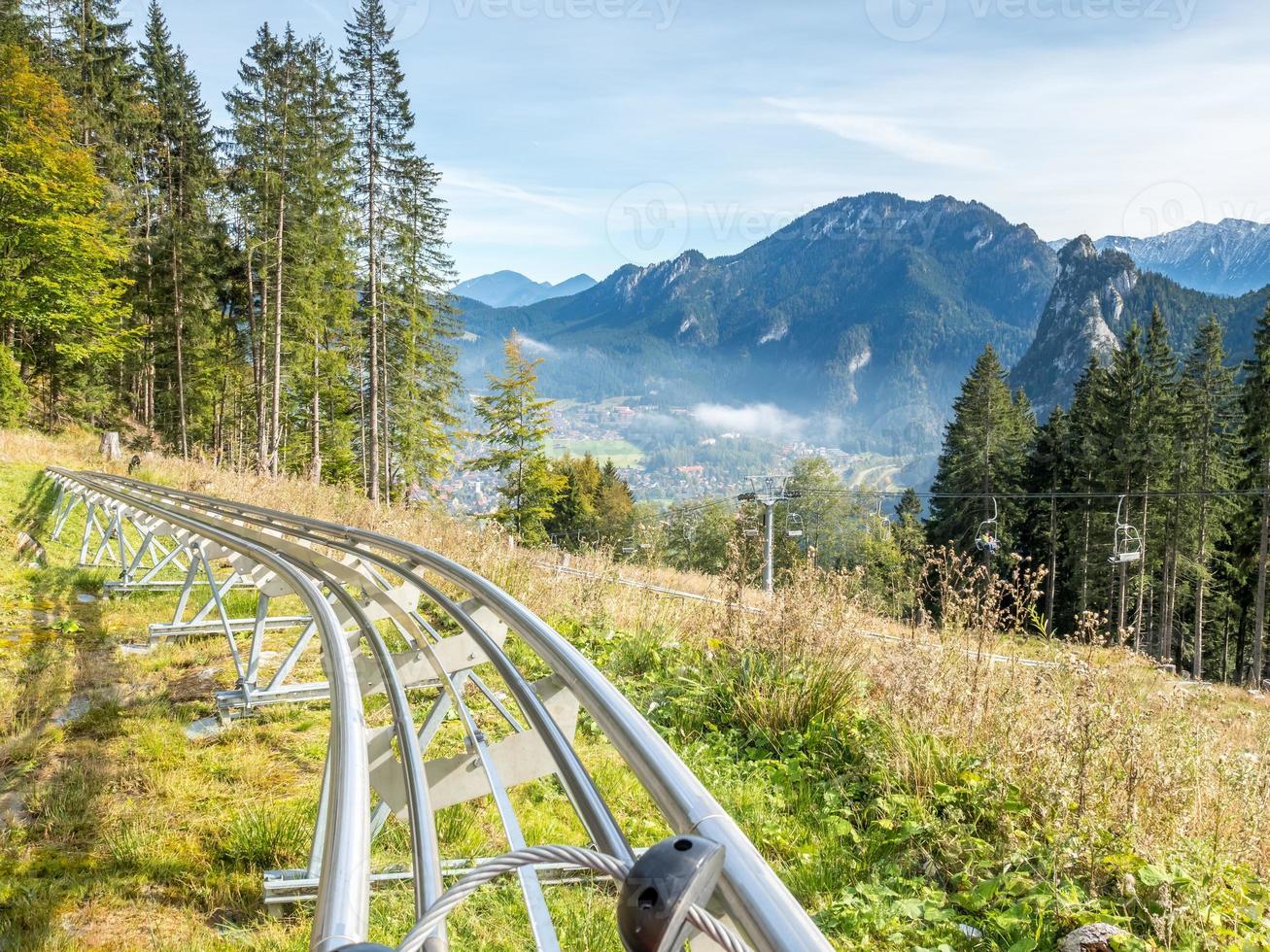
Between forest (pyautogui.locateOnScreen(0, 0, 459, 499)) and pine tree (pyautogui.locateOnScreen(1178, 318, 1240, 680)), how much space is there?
38478mm

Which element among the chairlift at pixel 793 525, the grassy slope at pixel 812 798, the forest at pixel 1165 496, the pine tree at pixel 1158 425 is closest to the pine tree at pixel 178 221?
the chairlift at pixel 793 525

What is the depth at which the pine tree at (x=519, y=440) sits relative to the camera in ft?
119

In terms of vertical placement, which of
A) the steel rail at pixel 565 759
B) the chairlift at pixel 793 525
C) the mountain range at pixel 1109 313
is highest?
the mountain range at pixel 1109 313

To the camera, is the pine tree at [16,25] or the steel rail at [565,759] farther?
the pine tree at [16,25]

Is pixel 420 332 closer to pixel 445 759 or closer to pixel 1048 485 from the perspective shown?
pixel 445 759

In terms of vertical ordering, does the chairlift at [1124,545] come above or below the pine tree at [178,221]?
below

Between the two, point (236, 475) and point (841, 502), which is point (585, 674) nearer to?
point (236, 475)

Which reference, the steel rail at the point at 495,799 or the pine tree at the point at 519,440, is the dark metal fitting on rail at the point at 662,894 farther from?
the pine tree at the point at 519,440

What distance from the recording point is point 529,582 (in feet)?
26.5

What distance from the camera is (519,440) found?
36656mm

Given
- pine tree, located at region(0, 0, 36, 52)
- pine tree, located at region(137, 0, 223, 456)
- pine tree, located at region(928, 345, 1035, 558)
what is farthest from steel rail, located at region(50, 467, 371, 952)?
pine tree, located at region(928, 345, 1035, 558)

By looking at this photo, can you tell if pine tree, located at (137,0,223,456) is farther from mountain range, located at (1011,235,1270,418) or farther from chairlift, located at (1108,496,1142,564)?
mountain range, located at (1011,235,1270,418)

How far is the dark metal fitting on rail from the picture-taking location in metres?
0.64

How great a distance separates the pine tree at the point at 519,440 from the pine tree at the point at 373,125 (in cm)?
824
